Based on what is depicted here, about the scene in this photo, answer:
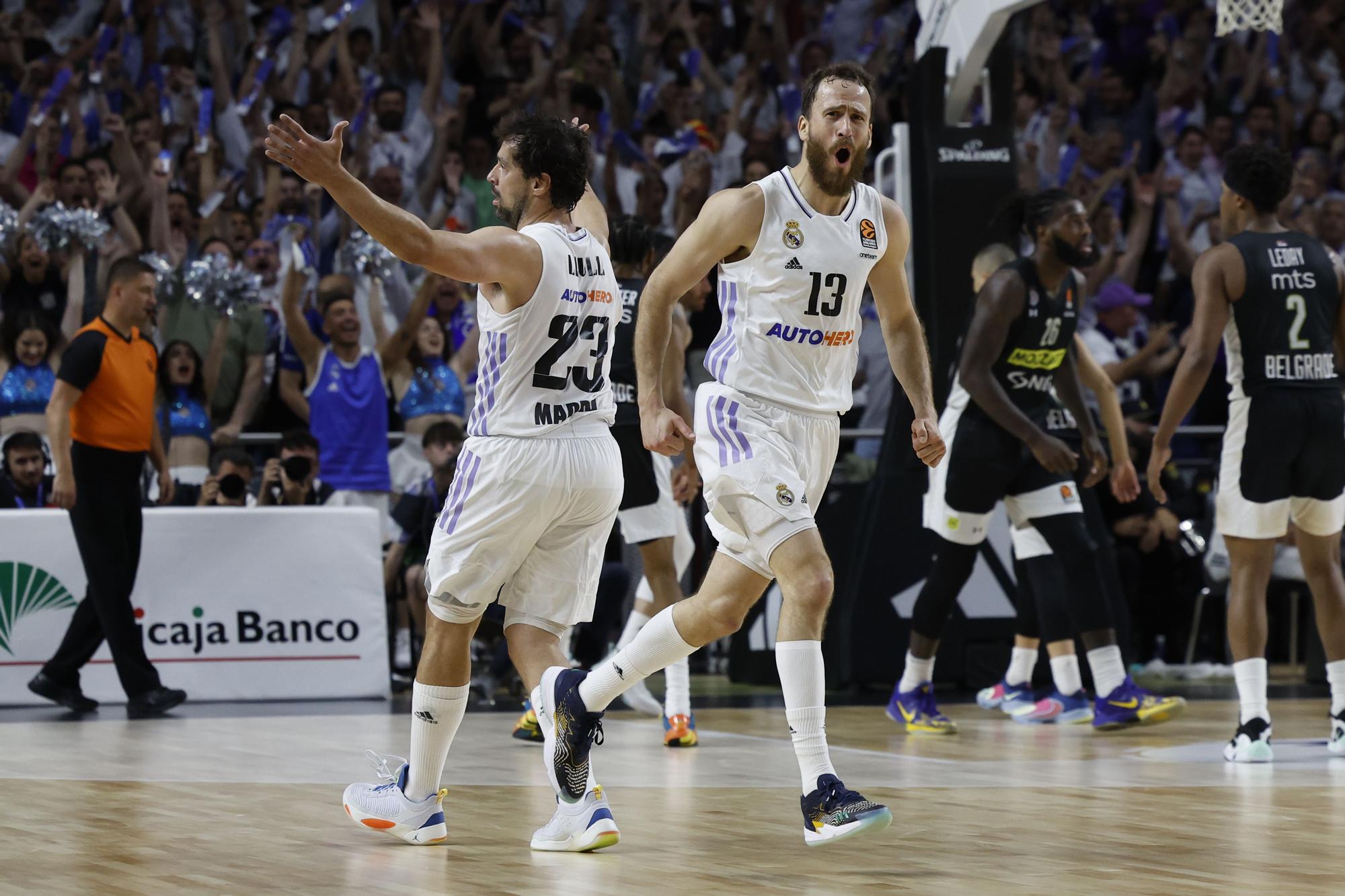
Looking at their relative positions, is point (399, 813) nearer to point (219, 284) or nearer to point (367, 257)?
point (219, 284)

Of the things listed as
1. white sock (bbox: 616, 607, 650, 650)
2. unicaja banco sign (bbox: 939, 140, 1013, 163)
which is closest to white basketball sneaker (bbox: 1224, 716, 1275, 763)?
white sock (bbox: 616, 607, 650, 650)

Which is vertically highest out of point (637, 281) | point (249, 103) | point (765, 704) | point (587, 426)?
point (249, 103)

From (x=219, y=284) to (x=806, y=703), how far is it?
24.7 ft

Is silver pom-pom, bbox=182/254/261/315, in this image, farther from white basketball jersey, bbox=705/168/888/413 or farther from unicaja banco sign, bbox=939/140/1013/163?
white basketball jersey, bbox=705/168/888/413

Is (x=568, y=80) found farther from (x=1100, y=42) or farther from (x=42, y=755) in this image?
(x=42, y=755)

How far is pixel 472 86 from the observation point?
14695mm

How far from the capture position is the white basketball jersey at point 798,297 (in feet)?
17.4

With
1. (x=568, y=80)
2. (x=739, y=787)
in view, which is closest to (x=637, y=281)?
(x=739, y=787)

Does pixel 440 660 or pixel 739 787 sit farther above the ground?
pixel 440 660

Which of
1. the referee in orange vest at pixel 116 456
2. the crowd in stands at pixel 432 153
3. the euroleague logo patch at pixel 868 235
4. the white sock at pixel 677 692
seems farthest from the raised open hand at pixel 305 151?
the crowd in stands at pixel 432 153

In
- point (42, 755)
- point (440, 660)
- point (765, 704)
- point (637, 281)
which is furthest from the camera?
point (765, 704)

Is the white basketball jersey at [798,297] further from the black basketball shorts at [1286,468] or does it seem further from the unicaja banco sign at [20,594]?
the unicaja banco sign at [20,594]

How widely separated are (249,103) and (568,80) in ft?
8.73

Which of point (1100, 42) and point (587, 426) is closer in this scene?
point (587, 426)
